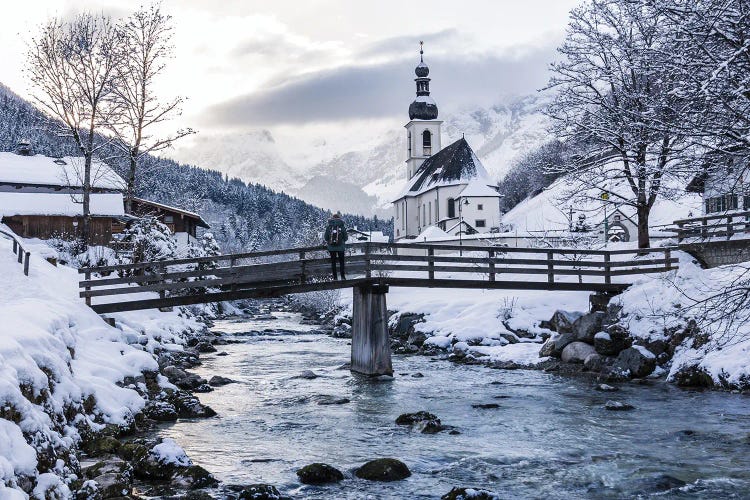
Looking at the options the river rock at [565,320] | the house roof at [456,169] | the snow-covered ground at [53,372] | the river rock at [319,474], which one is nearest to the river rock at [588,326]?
the river rock at [565,320]

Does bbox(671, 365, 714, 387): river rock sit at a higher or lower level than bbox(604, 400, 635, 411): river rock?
higher

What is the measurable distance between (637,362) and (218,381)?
43.5 ft

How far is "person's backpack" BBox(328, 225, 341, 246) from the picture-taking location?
22.5 m

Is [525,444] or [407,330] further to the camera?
[407,330]

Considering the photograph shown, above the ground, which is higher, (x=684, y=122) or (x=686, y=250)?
(x=684, y=122)

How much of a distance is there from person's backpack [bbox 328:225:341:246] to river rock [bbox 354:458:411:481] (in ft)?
37.5

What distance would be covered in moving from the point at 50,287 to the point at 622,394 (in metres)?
18.0

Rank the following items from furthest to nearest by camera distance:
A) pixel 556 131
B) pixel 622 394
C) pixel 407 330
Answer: pixel 407 330 < pixel 556 131 < pixel 622 394

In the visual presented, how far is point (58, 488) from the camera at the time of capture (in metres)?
8.88

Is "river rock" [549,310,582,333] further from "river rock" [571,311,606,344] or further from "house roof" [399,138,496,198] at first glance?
"house roof" [399,138,496,198]

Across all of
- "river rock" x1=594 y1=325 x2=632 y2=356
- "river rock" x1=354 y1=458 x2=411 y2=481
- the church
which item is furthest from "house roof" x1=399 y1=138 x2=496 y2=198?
"river rock" x1=354 y1=458 x2=411 y2=481

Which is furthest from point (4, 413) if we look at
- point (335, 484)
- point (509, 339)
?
point (509, 339)

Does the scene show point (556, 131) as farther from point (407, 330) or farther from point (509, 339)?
point (407, 330)

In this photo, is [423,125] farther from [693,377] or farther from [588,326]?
[693,377]
